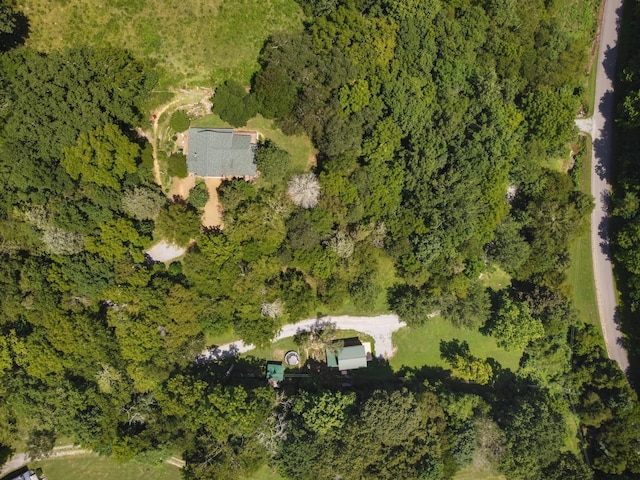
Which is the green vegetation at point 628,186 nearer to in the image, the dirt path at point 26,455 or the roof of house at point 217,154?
the roof of house at point 217,154

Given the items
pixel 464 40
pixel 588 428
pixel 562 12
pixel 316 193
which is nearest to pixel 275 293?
pixel 316 193

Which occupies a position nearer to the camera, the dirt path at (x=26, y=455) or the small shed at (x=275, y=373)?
the dirt path at (x=26, y=455)

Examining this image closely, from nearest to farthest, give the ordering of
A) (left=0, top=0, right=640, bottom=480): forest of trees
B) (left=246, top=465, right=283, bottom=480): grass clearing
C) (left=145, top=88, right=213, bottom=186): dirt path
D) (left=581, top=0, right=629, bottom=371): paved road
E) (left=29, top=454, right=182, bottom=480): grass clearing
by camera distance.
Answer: (left=0, top=0, right=640, bottom=480): forest of trees, (left=145, top=88, right=213, bottom=186): dirt path, (left=29, top=454, right=182, bottom=480): grass clearing, (left=246, top=465, right=283, bottom=480): grass clearing, (left=581, top=0, right=629, bottom=371): paved road

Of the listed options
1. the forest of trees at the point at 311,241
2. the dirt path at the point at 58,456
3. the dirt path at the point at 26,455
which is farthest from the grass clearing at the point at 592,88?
the dirt path at the point at 26,455

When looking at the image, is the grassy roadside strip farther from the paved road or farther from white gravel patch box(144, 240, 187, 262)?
white gravel patch box(144, 240, 187, 262)

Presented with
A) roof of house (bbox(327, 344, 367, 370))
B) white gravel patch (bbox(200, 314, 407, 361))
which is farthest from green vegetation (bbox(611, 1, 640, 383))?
roof of house (bbox(327, 344, 367, 370))
